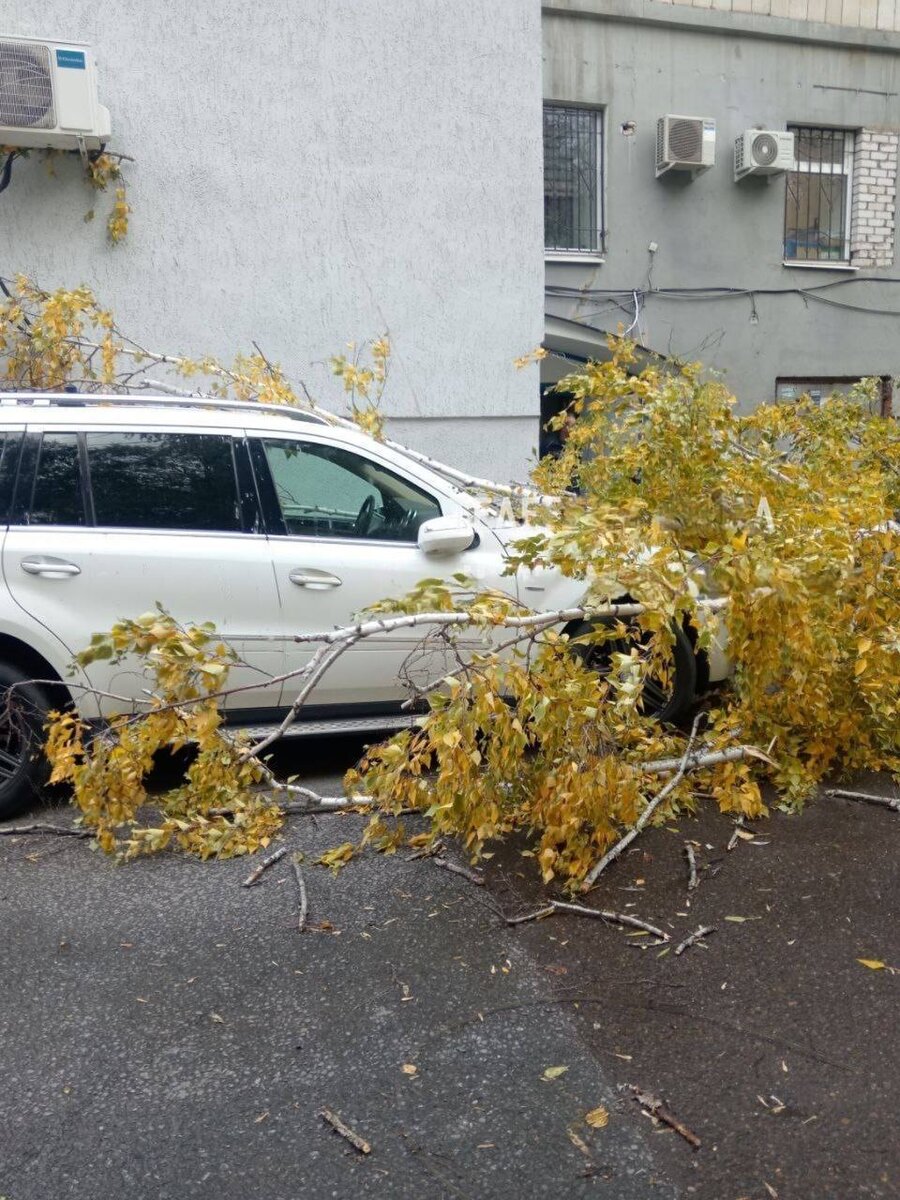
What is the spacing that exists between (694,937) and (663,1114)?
3.06 ft

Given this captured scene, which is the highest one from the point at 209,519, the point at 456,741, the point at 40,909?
the point at 209,519

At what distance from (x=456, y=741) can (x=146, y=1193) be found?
1623 mm

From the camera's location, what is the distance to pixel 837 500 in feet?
15.6

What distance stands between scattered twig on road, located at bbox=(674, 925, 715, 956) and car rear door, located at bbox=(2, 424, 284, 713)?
226 centimetres

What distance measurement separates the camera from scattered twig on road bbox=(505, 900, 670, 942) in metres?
3.58

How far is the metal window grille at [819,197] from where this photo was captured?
13.5 m

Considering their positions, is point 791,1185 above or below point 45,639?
below

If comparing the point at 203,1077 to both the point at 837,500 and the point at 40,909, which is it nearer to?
the point at 40,909

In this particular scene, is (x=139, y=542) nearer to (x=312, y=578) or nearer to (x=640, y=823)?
(x=312, y=578)

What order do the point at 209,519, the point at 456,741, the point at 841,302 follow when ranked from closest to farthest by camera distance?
1. the point at 456,741
2. the point at 209,519
3. the point at 841,302

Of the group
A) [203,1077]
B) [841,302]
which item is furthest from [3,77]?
[841,302]

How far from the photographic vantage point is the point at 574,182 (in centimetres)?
1255

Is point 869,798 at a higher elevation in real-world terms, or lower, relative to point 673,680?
lower

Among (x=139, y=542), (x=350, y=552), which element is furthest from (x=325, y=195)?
(x=139, y=542)
